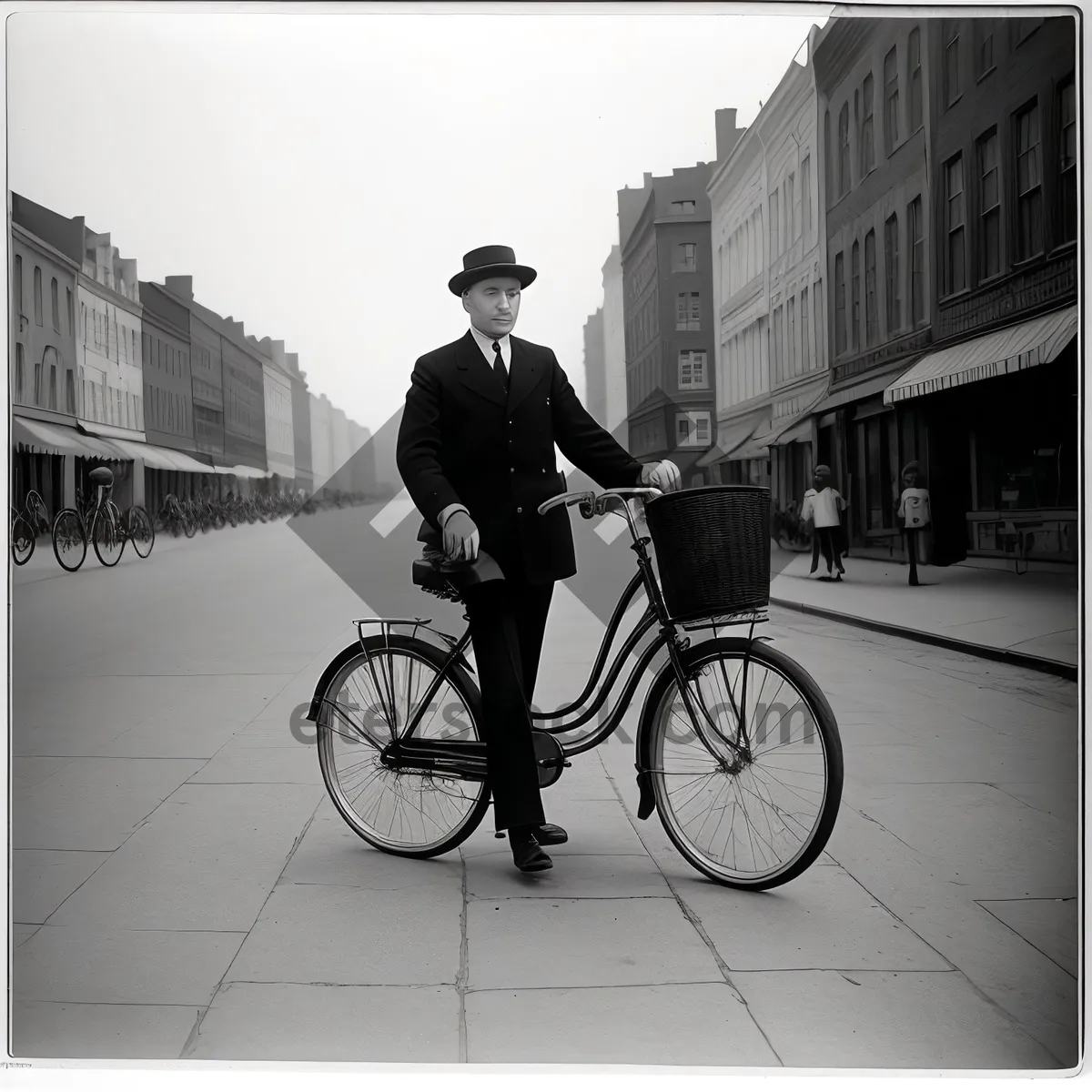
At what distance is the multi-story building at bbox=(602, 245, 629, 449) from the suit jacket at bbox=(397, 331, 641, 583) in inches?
7.8

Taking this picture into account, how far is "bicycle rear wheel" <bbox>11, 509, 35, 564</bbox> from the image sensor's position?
9.84 feet

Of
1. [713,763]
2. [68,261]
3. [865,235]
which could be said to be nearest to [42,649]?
[68,261]

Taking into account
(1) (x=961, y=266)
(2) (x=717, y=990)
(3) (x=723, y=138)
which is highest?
(3) (x=723, y=138)

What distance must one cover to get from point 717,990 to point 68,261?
104 inches

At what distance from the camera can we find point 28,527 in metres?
3.06

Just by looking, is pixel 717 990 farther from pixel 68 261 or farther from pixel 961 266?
pixel 68 261

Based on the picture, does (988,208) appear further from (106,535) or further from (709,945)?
(106,535)

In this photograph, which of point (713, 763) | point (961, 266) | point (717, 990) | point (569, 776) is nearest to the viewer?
point (717, 990)

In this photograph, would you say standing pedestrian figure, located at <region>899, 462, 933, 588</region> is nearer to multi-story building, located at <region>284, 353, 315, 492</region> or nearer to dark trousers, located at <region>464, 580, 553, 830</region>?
dark trousers, located at <region>464, 580, 553, 830</region>

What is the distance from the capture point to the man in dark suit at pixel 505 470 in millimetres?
3137

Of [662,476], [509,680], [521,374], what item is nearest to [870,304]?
[662,476]

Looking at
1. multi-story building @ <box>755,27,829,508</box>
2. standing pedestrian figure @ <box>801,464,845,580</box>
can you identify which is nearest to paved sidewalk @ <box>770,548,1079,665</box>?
standing pedestrian figure @ <box>801,464,845,580</box>

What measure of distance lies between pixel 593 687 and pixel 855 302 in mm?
1452

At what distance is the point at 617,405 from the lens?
11.5ft
